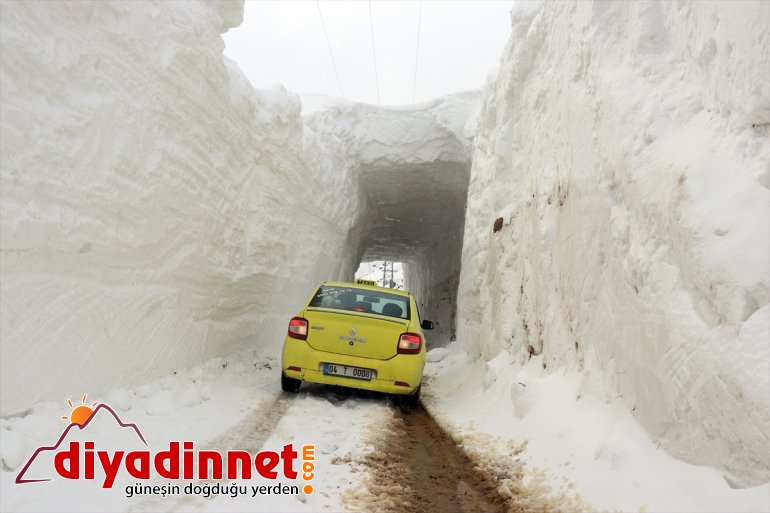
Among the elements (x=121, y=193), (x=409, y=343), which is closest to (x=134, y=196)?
(x=121, y=193)

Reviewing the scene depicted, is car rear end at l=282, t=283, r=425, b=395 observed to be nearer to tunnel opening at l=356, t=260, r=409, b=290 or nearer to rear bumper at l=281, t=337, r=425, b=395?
rear bumper at l=281, t=337, r=425, b=395

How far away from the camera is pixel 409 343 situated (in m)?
6.76

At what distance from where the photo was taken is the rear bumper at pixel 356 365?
6.57 meters

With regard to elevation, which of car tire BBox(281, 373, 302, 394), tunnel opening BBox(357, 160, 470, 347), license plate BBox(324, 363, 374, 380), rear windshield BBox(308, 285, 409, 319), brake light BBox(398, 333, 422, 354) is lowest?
car tire BBox(281, 373, 302, 394)

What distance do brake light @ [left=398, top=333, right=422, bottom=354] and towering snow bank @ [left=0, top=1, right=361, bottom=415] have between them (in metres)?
2.65

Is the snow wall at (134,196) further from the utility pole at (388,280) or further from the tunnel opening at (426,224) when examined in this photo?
the utility pole at (388,280)

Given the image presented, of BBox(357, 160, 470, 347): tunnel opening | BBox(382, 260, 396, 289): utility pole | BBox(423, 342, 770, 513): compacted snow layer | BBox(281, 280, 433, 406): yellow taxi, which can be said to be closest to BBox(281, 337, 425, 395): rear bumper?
BBox(281, 280, 433, 406): yellow taxi

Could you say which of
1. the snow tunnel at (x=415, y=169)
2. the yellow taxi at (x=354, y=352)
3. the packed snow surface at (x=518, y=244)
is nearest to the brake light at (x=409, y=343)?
the yellow taxi at (x=354, y=352)

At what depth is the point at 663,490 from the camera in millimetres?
3051

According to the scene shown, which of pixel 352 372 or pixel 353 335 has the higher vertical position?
pixel 353 335

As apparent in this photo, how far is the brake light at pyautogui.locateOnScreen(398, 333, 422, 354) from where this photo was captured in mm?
6707

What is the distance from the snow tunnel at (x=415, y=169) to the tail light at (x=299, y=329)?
8.64 metres

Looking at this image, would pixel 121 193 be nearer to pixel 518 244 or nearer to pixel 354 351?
pixel 354 351

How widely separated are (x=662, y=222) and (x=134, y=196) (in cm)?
472
